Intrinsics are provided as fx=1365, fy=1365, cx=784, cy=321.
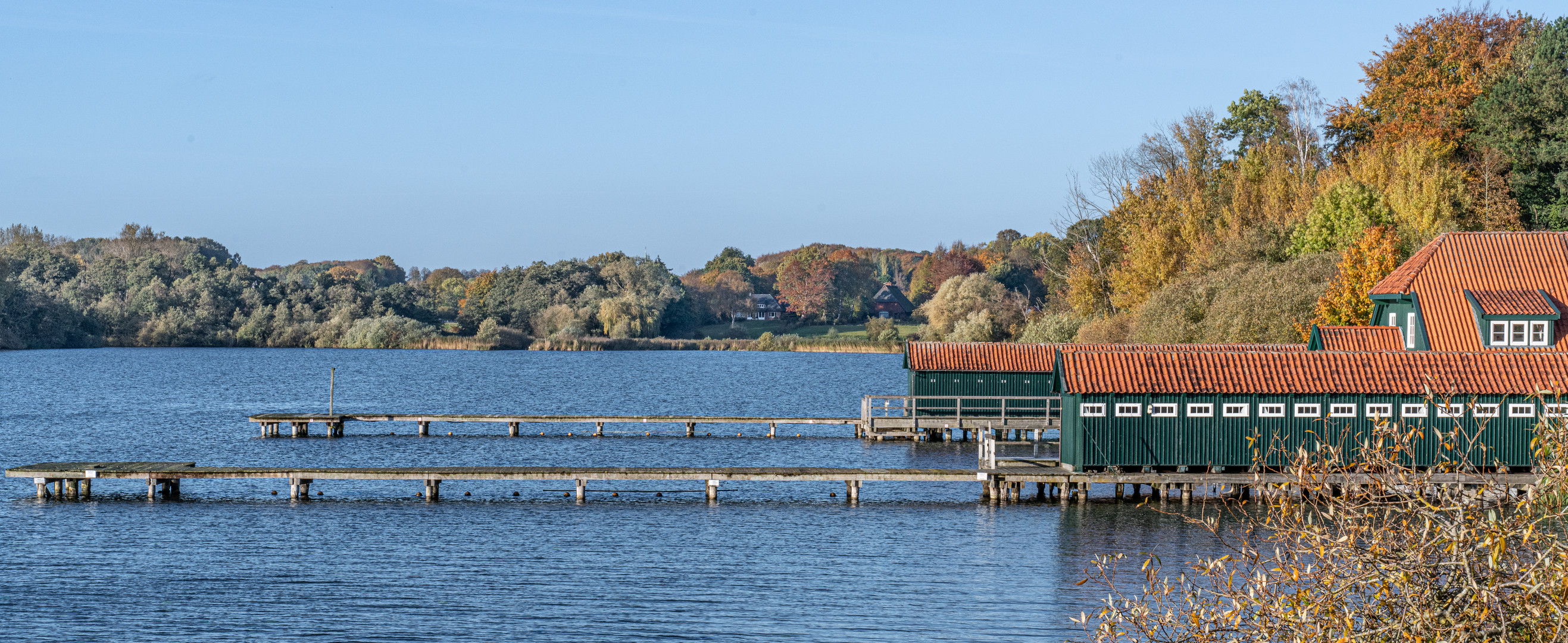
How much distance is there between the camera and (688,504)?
33.2 m

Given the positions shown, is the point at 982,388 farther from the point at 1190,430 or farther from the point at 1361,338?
the point at 1190,430

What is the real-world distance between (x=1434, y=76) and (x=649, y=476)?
178 ft

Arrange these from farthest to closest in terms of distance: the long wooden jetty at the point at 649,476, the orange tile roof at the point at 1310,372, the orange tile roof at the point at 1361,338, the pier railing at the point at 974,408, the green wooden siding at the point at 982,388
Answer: the green wooden siding at the point at 982,388
the pier railing at the point at 974,408
the orange tile roof at the point at 1361,338
the long wooden jetty at the point at 649,476
the orange tile roof at the point at 1310,372

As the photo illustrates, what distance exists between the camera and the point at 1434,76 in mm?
69812

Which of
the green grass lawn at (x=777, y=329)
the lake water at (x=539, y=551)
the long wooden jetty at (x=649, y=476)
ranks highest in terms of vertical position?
the green grass lawn at (x=777, y=329)

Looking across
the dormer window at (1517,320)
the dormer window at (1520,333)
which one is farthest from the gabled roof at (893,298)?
the dormer window at (1520,333)

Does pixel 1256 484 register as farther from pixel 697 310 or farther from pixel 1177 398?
pixel 697 310

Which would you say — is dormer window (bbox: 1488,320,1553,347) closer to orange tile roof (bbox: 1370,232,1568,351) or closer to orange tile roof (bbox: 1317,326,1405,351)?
orange tile roof (bbox: 1370,232,1568,351)

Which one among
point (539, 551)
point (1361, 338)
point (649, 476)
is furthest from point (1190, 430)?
point (539, 551)

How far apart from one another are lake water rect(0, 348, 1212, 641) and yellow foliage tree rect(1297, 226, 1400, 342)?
20.3 metres

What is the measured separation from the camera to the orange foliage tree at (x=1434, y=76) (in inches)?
2667

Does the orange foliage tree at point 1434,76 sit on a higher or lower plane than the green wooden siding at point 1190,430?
higher

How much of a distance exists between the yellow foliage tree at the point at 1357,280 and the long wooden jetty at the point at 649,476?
2617 centimetres

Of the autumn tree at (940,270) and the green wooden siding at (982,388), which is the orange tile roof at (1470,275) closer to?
the green wooden siding at (982,388)
